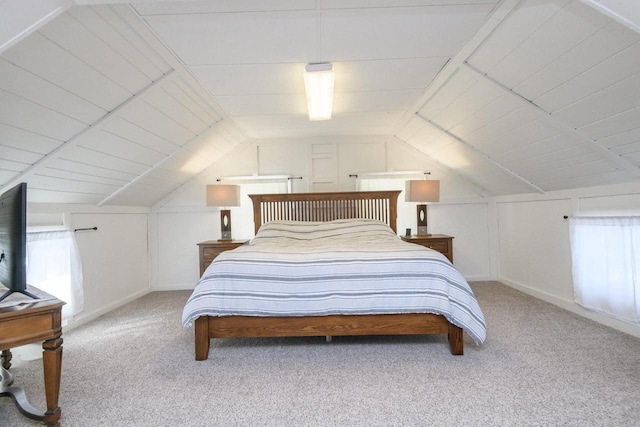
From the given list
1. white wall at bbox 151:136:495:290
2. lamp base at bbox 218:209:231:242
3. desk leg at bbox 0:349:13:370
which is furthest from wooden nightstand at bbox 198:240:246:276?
desk leg at bbox 0:349:13:370

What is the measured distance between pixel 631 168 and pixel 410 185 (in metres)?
2.06

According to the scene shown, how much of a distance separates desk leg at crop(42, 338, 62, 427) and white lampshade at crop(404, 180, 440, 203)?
355 centimetres

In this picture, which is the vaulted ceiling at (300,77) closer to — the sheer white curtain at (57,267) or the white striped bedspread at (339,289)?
the sheer white curtain at (57,267)

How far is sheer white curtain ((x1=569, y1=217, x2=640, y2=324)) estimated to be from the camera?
2422 millimetres

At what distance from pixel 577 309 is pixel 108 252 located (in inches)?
184

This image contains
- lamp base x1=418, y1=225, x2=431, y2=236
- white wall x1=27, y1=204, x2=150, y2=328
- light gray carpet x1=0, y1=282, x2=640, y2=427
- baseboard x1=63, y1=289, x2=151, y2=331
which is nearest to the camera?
light gray carpet x1=0, y1=282, x2=640, y2=427

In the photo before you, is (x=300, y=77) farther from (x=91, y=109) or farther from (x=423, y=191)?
(x=423, y=191)

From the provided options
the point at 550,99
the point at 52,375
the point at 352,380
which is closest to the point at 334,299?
the point at 352,380

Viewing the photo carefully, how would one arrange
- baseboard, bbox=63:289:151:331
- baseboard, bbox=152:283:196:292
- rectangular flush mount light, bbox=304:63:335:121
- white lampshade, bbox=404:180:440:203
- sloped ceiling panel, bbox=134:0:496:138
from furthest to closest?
1. baseboard, bbox=152:283:196:292
2. white lampshade, bbox=404:180:440:203
3. baseboard, bbox=63:289:151:331
4. rectangular flush mount light, bbox=304:63:335:121
5. sloped ceiling panel, bbox=134:0:496:138

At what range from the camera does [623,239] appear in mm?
2496

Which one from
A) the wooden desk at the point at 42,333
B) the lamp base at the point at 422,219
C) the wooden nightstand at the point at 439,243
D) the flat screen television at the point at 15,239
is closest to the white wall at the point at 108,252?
the flat screen television at the point at 15,239

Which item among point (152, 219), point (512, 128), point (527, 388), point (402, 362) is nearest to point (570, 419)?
point (527, 388)

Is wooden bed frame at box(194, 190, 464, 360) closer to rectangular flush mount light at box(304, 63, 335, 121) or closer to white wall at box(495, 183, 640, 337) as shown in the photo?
white wall at box(495, 183, 640, 337)

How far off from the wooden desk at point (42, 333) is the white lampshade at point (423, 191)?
3.51 meters
